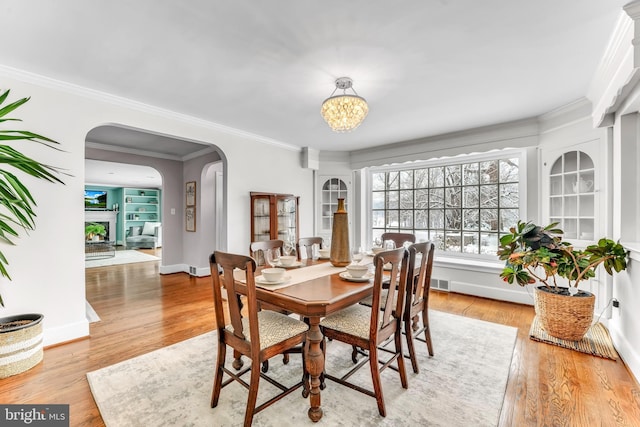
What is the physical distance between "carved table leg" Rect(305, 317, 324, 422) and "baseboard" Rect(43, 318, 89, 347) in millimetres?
2426

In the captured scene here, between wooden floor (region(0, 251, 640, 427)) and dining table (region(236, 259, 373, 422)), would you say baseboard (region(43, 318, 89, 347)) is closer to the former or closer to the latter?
wooden floor (region(0, 251, 640, 427))

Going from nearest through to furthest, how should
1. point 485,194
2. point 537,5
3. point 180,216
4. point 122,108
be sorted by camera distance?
point 537,5, point 122,108, point 485,194, point 180,216

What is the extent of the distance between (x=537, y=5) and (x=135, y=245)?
10.7 m

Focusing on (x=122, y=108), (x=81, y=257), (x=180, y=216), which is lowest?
(x=81, y=257)

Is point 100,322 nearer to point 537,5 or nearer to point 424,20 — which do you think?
point 424,20

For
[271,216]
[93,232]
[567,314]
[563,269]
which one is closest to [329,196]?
[271,216]

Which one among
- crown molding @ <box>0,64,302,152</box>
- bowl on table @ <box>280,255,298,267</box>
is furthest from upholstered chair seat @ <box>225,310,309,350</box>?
crown molding @ <box>0,64,302,152</box>

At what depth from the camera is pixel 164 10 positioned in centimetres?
166

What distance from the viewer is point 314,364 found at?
63.1 inches

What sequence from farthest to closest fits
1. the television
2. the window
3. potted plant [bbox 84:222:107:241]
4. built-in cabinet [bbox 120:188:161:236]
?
built-in cabinet [bbox 120:188:161:236], the television, potted plant [bbox 84:222:107:241], the window

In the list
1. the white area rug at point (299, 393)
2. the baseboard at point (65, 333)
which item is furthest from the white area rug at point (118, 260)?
the white area rug at point (299, 393)

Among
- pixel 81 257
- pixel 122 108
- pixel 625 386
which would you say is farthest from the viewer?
pixel 122 108

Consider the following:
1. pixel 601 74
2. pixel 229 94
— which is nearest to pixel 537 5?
pixel 601 74

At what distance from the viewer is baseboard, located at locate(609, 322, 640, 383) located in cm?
204
